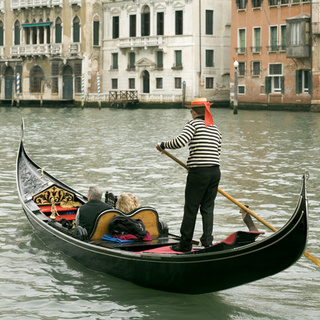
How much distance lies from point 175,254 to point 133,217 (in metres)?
0.99

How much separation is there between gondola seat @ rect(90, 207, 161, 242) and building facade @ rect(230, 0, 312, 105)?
91.1 feet

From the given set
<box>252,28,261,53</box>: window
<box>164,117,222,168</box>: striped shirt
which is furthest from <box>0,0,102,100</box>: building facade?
<box>164,117,222,168</box>: striped shirt

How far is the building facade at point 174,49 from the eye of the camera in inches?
1593

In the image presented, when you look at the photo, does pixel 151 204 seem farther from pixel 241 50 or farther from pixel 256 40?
pixel 241 50

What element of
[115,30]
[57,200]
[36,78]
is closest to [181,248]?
[57,200]

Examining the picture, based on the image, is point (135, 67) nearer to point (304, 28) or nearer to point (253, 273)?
point (304, 28)

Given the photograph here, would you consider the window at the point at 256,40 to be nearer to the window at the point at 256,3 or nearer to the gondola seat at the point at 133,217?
the window at the point at 256,3

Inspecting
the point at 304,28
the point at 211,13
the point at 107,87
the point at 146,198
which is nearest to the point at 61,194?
the point at 146,198

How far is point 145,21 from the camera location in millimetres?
42750

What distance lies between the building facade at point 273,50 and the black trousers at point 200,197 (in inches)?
1116

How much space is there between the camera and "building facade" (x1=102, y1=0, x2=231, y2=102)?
40469mm

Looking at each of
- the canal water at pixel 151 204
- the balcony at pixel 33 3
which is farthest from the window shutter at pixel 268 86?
the balcony at pixel 33 3

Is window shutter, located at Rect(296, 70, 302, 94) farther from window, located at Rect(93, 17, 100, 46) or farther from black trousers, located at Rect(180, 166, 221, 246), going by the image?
black trousers, located at Rect(180, 166, 221, 246)

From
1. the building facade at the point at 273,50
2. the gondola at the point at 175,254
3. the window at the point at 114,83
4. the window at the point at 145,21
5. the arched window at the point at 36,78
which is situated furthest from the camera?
the arched window at the point at 36,78
